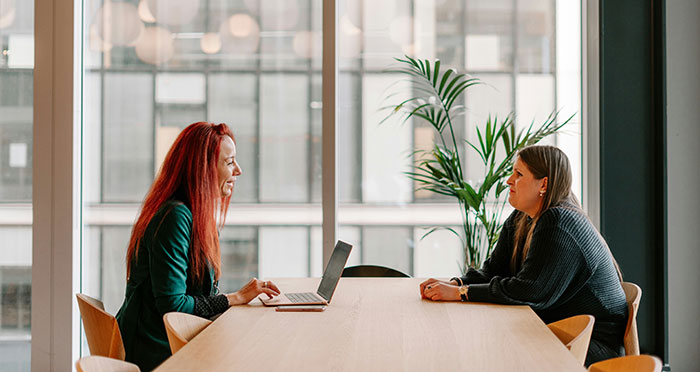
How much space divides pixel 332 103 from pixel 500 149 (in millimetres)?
1033

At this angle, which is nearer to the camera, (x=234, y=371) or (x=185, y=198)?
(x=234, y=371)

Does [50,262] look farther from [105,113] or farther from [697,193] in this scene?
[697,193]

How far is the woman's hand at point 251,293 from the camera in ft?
7.67

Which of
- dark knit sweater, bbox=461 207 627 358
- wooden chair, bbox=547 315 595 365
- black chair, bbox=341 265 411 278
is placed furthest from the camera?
black chair, bbox=341 265 411 278

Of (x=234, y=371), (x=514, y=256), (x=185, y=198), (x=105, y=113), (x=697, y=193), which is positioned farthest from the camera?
(x=105, y=113)

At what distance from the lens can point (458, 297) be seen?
238 centimetres

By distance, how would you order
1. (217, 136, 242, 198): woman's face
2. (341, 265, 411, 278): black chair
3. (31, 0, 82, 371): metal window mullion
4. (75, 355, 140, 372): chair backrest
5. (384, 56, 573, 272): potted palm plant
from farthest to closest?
(31, 0, 82, 371): metal window mullion
(384, 56, 573, 272): potted palm plant
(341, 265, 411, 278): black chair
(217, 136, 242, 198): woman's face
(75, 355, 140, 372): chair backrest

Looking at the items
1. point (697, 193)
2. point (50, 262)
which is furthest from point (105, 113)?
point (697, 193)

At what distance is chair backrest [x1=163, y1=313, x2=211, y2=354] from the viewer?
186 cm

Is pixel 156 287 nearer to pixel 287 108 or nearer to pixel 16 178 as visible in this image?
pixel 287 108

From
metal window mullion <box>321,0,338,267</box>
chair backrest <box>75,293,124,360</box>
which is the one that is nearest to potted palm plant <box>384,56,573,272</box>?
metal window mullion <box>321,0,338,267</box>

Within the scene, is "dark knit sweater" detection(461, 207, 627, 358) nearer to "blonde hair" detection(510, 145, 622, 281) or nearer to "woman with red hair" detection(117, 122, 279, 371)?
"blonde hair" detection(510, 145, 622, 281)

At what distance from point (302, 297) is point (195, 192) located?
0.57 m

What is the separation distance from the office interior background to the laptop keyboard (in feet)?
4.10
